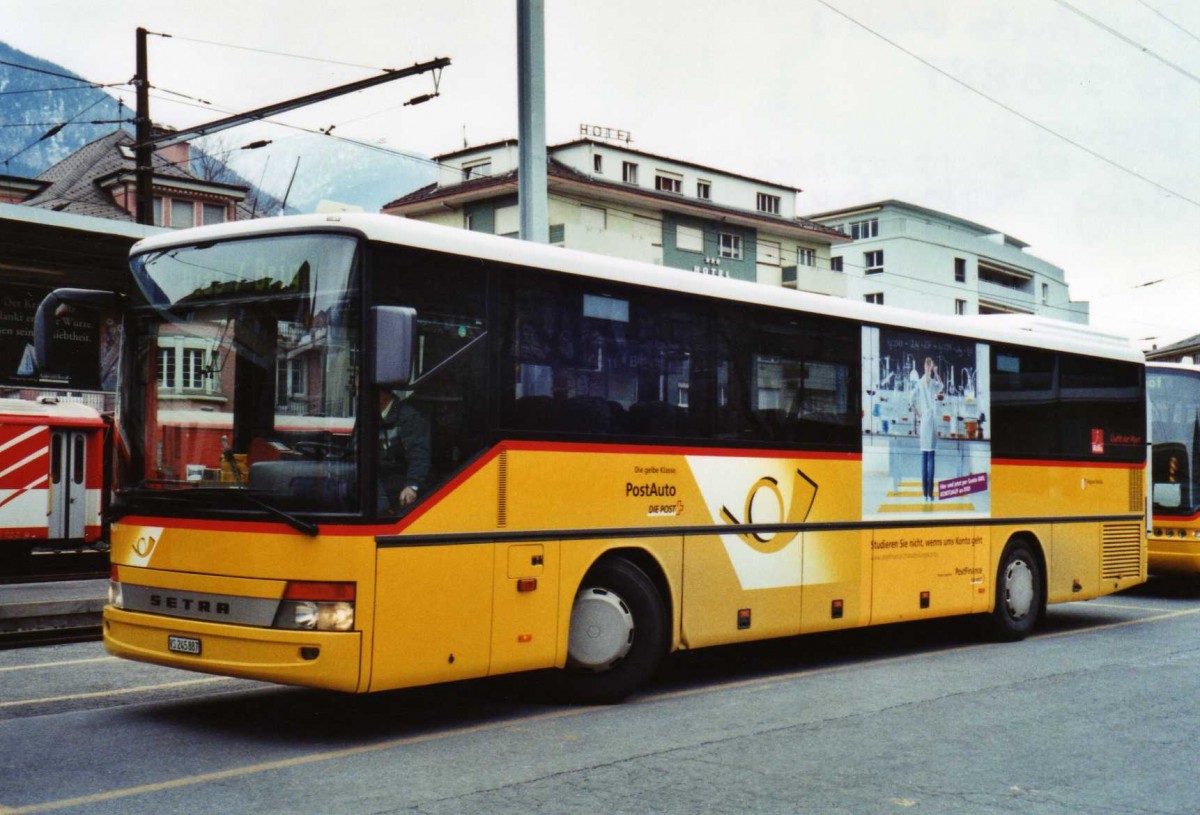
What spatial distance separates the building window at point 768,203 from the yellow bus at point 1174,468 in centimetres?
4544

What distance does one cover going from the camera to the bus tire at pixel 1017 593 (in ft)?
42.0

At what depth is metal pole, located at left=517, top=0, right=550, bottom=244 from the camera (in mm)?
13531

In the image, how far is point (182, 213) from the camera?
5547cm

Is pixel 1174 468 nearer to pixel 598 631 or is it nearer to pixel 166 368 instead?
pixel 598 631

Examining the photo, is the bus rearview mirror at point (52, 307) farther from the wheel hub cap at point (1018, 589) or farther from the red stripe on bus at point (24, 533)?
the red stripe on bus at point (24, 533)

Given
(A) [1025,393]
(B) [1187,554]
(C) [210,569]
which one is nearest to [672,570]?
(C) [210,569]

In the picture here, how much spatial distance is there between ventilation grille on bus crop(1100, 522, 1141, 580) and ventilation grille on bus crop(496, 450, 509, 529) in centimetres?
870

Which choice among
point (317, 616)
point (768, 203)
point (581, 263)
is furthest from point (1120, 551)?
point (768, 203)

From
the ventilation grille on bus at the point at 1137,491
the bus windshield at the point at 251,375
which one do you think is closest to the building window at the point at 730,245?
the ventilation grille on bus at the point at 1137,491

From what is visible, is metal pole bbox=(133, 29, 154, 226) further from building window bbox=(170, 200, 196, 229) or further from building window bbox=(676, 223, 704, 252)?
building window bbox=(676, 223, 704, 252)

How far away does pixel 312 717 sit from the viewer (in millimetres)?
8305

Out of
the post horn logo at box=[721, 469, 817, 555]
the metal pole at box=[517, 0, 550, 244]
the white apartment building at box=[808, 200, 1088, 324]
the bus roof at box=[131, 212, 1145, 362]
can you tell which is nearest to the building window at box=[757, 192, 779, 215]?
the white apartment building at box=[808, 200, 1088, 324]

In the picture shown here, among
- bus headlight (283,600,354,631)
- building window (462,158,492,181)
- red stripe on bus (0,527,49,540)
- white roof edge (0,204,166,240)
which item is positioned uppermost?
building window (462,158,492,181)

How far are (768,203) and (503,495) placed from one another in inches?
2280
